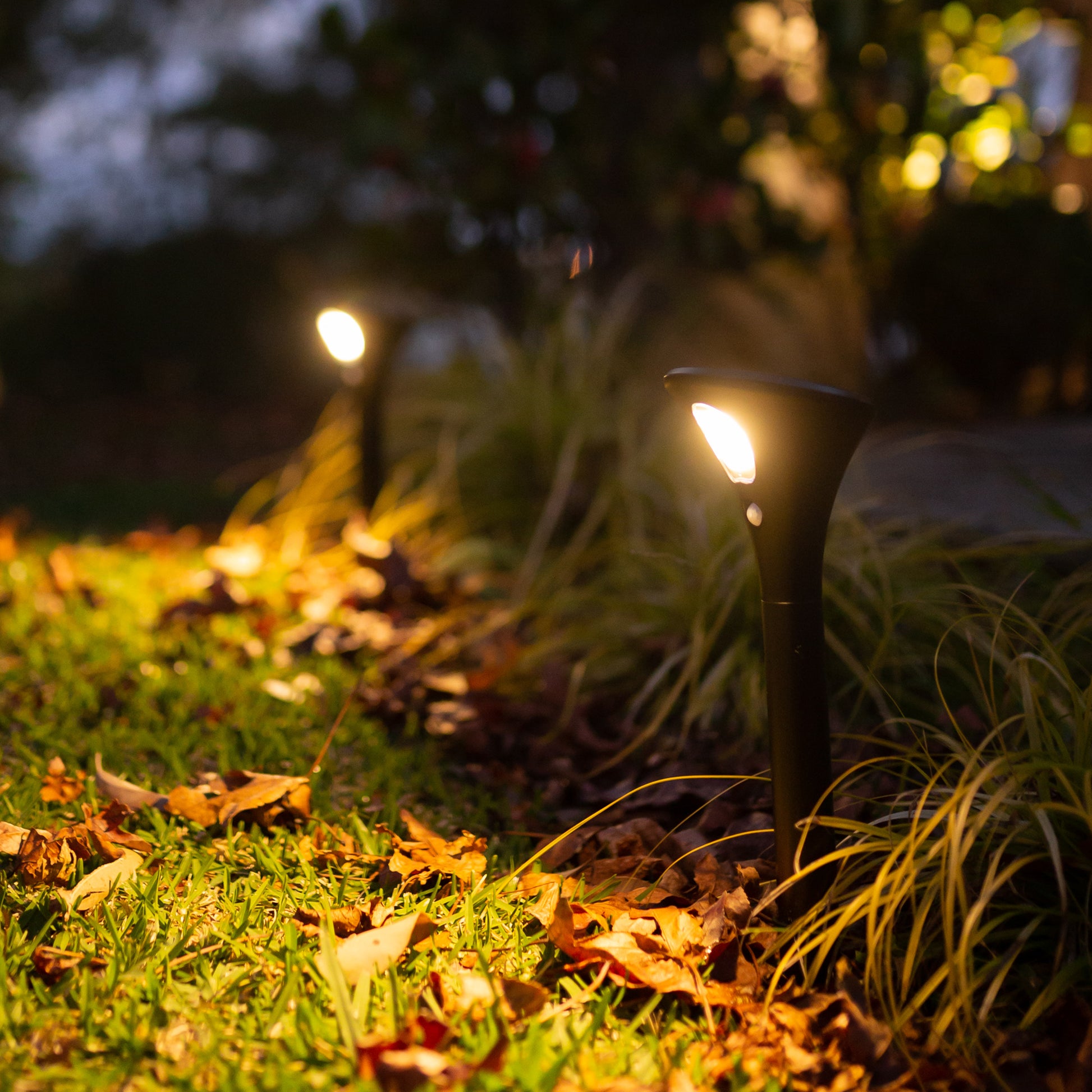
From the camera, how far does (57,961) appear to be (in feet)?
4.42

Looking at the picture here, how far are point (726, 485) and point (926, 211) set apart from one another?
396 centimetres

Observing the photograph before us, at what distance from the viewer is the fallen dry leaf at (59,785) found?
186cm

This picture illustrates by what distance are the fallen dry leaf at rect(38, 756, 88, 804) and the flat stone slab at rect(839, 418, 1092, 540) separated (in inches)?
80.8

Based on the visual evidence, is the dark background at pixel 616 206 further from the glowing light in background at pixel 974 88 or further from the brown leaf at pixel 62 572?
the brown leaf at pixel 62 572

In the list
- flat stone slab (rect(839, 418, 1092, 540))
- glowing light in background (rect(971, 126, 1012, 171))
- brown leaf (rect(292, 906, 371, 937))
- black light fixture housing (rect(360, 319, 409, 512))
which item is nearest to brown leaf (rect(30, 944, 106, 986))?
brown leaf (rect(292, 906, 371, 937))

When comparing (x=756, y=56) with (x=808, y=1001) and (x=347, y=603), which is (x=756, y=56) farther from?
(x=808, y=1001)

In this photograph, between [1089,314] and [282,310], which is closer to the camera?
[1089,314]

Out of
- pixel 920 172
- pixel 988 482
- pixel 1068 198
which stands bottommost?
pixel 988 482

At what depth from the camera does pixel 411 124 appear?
4.68m

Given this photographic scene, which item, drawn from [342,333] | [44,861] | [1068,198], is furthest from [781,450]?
[1068,198]

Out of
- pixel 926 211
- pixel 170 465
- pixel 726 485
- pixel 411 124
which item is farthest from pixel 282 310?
pixel 726 485

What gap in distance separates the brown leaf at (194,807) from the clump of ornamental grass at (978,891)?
1.12 metres

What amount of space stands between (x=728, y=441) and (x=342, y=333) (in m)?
2.32

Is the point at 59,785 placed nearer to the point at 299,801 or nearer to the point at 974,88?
the point at 299,801
